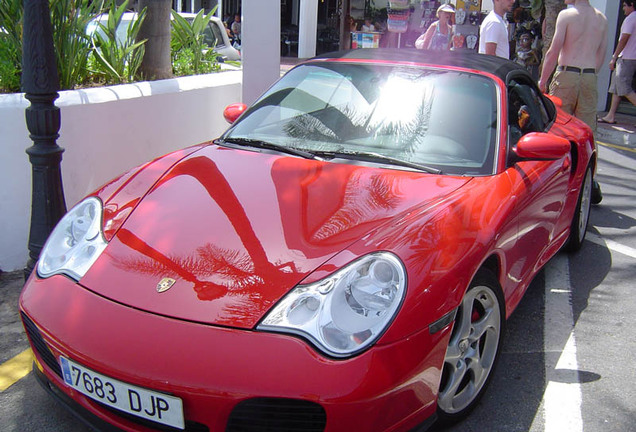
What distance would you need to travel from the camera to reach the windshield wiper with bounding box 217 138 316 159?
3240mm

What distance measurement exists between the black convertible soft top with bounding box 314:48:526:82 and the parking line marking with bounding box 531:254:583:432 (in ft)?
4.66

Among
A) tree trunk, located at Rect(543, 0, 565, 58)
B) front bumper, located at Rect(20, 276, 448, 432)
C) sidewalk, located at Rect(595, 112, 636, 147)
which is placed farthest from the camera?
tree trunk, located at Rect(543, 0, 565, 58)

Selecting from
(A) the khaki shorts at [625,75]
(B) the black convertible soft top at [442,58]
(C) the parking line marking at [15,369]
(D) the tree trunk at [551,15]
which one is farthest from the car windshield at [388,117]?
(D) the tree trunk at [551,15]

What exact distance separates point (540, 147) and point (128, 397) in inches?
88.6

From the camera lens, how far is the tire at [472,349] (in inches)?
99.9

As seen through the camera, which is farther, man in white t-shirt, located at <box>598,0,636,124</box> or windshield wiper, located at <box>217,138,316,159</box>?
man in white t-shirt, located at <box>598,0,636,124</box>

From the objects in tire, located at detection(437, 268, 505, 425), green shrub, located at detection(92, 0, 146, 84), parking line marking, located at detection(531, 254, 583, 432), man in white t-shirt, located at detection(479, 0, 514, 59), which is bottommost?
parking line marking, located at detection(531, 254, 583, 432)

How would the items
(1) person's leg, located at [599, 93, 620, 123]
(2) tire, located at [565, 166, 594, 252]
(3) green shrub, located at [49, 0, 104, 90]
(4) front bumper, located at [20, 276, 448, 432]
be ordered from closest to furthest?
(4) front bumper, located at [20, 276, 448, 432], (2) tire, located at [565, 166, 594, 252], (3) green shrub, located at [49, 0, 104, 90], (1) person's leg, located at [599, 93, 620, 123]

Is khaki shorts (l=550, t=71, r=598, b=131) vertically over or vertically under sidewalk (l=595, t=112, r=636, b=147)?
over

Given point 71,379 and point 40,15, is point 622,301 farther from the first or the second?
point 40,15

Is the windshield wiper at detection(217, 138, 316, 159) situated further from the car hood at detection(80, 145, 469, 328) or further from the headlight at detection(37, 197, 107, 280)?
the headlight at detection(37, 197, 107, 280)

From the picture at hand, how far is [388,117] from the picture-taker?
337 cm

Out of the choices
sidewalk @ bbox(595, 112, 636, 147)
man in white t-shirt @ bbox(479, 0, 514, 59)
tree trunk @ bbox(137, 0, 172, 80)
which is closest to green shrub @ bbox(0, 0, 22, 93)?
tree trunk @ bbox(137, 0, 172, 80)

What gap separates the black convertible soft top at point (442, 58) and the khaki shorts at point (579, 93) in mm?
2463
